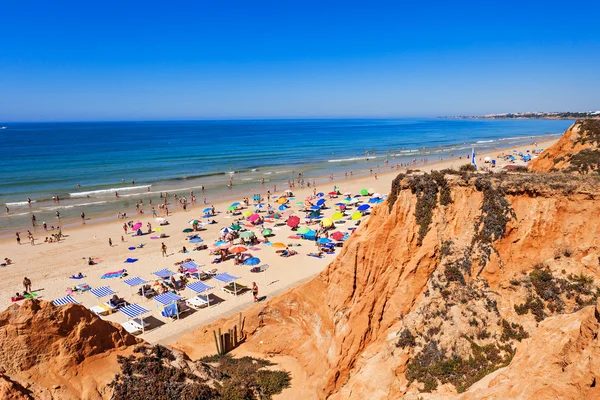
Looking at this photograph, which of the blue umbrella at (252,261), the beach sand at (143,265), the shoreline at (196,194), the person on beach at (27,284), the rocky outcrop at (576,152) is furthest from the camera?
the shoreline at (196,194)

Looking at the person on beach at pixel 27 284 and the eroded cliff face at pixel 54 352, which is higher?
the eroded cliff face at pixel 54 352

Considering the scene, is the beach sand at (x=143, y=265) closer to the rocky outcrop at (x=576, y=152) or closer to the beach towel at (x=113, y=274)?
the beach towel at (x=113, y=274)

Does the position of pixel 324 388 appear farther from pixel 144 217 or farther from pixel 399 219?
pixel 144 217

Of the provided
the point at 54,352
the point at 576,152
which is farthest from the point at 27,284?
the point at 576,152

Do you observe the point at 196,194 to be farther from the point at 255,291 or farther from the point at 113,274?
the point at 255,291

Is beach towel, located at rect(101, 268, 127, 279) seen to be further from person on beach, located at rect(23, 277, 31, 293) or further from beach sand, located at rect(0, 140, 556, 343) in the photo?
person on beach, located at rect(23, 277, 31, 293)

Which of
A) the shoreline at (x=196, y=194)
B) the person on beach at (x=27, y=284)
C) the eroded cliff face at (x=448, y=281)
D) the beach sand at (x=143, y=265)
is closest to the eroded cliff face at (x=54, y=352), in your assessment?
the eroded cliff face at (x=448, y=281)
